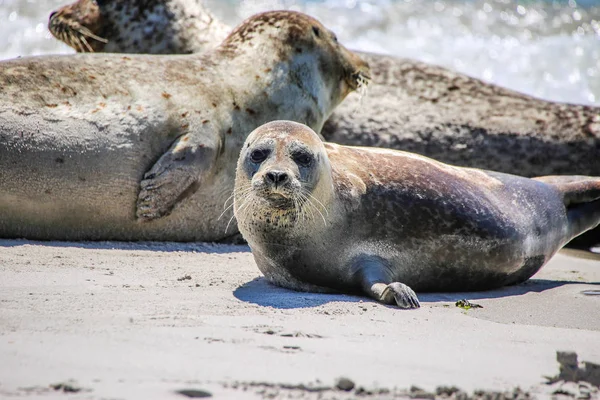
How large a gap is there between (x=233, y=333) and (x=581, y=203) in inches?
122

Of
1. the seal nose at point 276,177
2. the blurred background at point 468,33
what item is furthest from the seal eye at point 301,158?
the blurred background at point 468,33

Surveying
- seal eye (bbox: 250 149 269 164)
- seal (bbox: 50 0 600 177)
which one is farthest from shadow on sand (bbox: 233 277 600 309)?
seal (bbox: 50 0 600 177)

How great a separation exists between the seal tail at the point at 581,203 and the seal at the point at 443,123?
1.51 m

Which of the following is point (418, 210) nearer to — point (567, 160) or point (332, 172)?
point (332, 172)

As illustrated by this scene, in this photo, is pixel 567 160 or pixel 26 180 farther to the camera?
pixel 567 160

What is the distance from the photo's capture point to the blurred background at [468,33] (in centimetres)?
1306

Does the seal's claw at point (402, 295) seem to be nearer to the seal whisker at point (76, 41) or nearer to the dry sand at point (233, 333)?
the dry sand at point (233, 333)

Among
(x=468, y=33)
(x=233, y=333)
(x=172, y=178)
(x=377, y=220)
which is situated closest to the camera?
(x=233, y=333)

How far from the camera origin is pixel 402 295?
3.88 metres

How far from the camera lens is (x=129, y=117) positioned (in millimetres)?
5312

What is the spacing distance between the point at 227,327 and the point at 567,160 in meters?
4.54

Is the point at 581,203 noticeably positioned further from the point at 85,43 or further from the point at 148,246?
the point at 85,43

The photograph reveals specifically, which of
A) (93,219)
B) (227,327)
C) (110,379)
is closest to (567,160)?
(93,219)

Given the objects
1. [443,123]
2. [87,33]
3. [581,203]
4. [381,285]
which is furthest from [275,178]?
[87,33]
